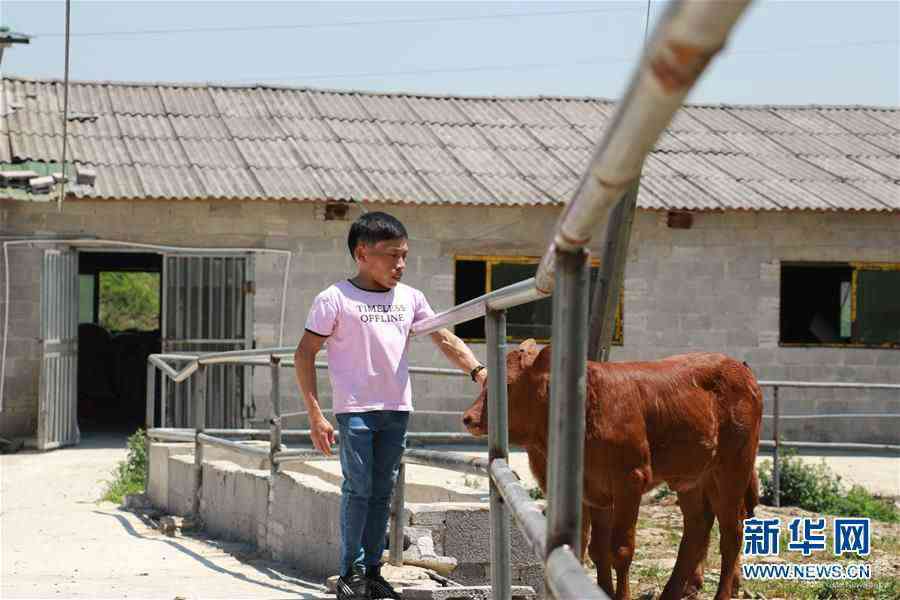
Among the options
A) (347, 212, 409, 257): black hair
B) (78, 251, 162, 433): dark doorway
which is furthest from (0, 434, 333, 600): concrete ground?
(78, 251, 162, 433): dark doorway

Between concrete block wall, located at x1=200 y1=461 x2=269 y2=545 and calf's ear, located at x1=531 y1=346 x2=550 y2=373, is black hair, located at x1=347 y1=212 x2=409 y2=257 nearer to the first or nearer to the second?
calf's ear, located at x1=531 y1=346 x2=550 y2=373

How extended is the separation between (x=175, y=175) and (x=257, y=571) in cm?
836

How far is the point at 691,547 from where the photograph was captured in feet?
21.0

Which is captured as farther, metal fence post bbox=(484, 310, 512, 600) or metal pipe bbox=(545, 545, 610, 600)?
metal fence post bbox=(484, 310, 512, 600)

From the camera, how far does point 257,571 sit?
22.9 feet

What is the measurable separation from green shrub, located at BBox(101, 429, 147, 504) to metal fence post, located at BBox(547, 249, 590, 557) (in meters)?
9.69

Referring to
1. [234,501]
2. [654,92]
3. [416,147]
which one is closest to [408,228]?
[416,147]

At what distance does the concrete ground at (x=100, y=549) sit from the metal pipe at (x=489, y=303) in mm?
2267

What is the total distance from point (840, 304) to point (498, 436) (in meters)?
13.8

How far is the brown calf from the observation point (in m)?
5.34

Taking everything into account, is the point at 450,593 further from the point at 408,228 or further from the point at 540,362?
the point at 408,228

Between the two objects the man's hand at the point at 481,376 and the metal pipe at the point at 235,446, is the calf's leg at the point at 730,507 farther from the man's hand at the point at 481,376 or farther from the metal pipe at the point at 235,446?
the metal pipe at the point at 235,446

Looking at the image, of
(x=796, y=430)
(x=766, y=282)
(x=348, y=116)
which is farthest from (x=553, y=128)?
(x=796, y=430)

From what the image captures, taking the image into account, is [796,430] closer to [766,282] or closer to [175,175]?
[766,282]
